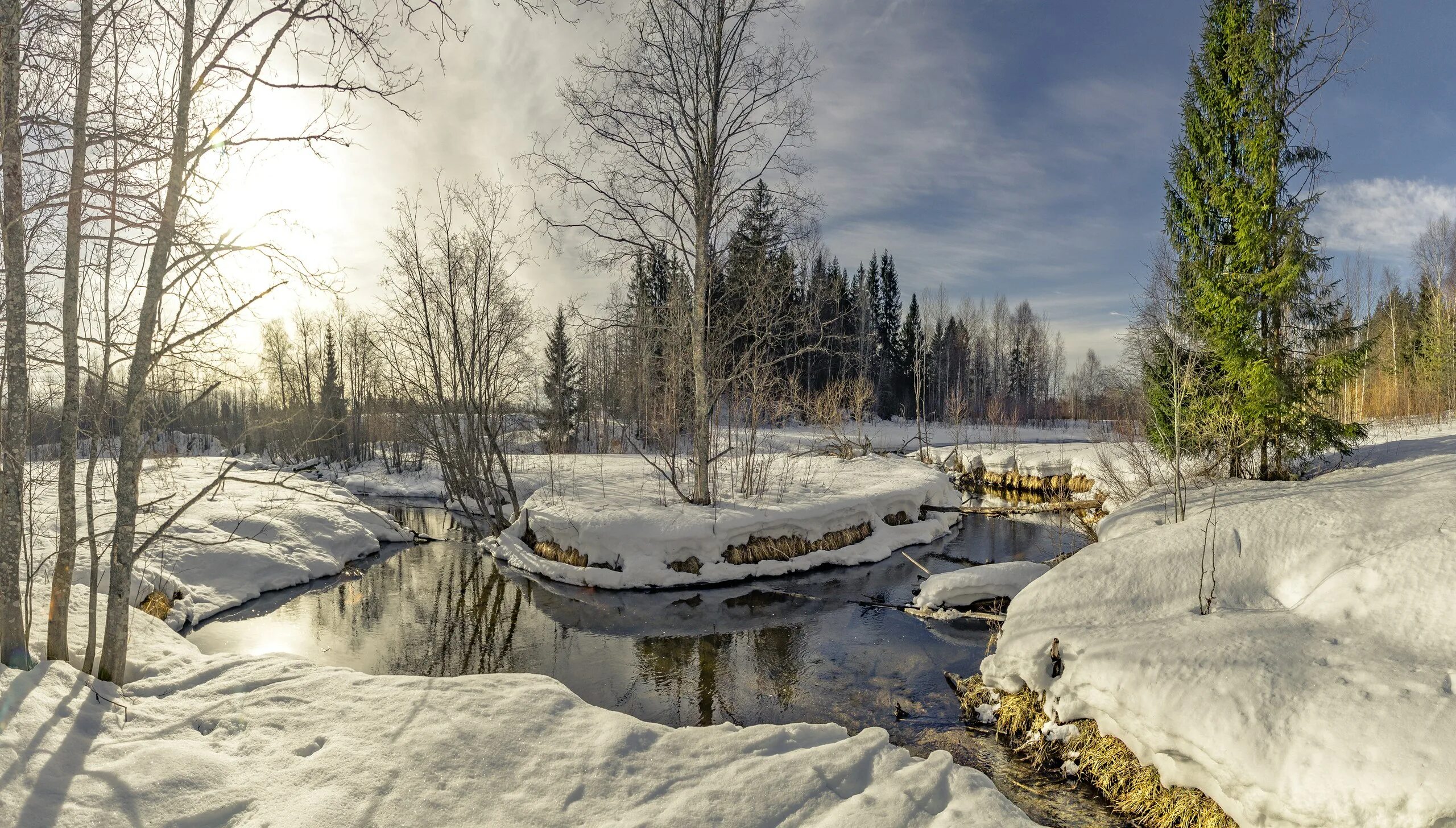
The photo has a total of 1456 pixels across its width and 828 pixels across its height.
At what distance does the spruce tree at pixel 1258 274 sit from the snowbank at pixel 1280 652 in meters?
3.05

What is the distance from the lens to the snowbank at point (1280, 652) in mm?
3547

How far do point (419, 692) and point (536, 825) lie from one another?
1.83 m

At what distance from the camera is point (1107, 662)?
5.16 m

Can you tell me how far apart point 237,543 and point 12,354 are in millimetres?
9235

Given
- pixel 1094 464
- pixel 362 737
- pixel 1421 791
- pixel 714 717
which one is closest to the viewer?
pixel 1421 791

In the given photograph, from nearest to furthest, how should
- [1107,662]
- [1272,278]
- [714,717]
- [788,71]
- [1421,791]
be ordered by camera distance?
[1421,791]
[1107,662]
[714,717]
[1272,278]
[788,71]

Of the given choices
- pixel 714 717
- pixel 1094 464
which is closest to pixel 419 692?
pixel 714 717

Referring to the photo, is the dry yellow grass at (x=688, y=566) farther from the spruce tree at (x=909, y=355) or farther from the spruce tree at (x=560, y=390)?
the spruce tree at (x=909, y=355)

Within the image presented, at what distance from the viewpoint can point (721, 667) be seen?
7.79 meters

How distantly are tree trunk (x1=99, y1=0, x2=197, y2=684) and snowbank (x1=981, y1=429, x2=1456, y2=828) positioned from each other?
24.8ft

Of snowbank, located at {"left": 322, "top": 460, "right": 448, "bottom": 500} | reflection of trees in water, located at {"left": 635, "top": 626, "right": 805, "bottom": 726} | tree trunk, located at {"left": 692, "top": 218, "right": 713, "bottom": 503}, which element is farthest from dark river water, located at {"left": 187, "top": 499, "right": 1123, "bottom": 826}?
snowbank, located at {"left": 322, "top": 460, "right": 448, "bottom": 500}

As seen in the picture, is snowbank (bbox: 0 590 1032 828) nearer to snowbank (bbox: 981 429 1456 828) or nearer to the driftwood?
snowbank (bbox: 981 429 1456 828)

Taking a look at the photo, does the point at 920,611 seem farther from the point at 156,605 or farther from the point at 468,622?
the point at 156,605

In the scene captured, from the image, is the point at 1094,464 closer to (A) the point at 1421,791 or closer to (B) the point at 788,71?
(B) the point at 788,71
